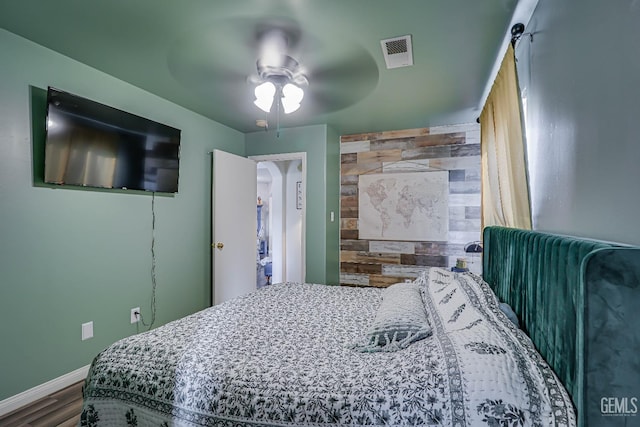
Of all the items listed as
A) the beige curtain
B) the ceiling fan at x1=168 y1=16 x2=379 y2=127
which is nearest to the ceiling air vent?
the ceiling fan at x1=168 y1=16 x2=379 y2=127

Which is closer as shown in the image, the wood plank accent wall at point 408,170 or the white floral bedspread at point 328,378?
the white floral bedspread at point 328,378

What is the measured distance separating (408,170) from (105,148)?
323 centimetres

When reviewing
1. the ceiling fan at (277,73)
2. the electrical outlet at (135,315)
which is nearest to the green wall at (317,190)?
the ceiling fan at (277,73)

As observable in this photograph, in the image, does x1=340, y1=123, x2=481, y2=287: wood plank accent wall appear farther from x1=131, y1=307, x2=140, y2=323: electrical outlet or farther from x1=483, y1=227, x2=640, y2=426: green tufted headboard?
x1=483, y1=227, x2=640, y2=426: green tufted headboard

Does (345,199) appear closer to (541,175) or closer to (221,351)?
(541,175)

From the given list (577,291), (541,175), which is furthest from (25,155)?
(541,175)

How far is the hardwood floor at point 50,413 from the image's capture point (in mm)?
1874

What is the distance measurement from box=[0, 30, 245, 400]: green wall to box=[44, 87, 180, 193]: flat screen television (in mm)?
123

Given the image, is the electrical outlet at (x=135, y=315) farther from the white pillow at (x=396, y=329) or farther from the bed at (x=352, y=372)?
the white pillow at (x=396, y=329)

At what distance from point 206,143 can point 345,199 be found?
6.32 ft

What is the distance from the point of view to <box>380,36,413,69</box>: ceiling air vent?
1.99 metres

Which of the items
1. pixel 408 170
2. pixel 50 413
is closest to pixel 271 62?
pixel 408 170

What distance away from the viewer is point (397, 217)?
4.01 m

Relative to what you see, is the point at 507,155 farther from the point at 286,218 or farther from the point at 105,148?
the point at 286,218
